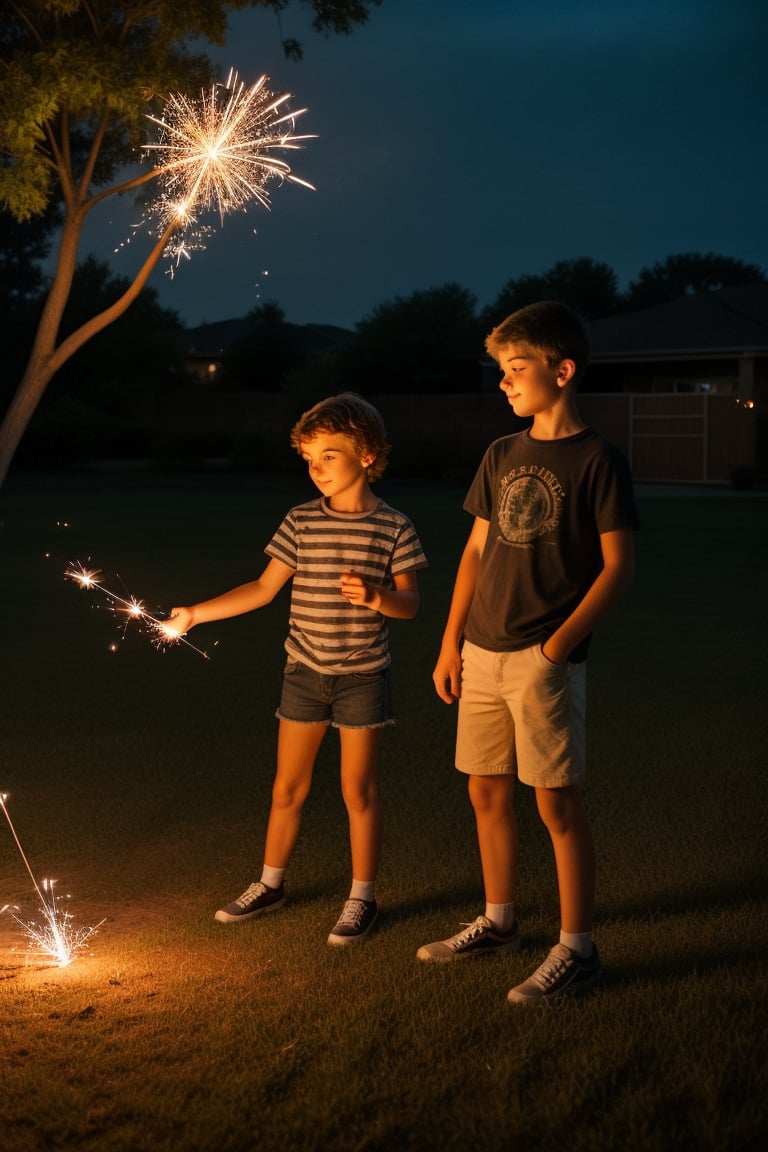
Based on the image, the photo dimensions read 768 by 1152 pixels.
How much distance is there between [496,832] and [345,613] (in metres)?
0.85

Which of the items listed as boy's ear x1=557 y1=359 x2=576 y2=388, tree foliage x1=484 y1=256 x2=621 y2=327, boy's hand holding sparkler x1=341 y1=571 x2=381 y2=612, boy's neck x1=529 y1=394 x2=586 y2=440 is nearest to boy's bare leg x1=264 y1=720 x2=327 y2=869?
boy's hand holding sparkler x1=341 y1=571 x2=381 y2=612

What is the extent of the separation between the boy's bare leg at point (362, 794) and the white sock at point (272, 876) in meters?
0.31

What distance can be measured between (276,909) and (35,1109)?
1.59m

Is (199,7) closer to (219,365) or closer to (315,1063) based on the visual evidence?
(315,1063)

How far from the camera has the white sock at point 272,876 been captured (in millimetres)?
→ 5031

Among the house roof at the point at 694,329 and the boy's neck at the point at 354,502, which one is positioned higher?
the house roof at the point at 694,329

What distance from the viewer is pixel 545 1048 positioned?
3.87m

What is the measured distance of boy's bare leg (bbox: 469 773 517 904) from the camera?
454 centimetres

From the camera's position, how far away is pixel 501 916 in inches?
181

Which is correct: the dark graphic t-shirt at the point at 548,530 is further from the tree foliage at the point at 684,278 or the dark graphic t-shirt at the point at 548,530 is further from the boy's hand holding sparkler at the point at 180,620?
the tree foliage at the point at 684,278

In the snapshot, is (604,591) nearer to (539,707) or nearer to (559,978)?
(539,707)

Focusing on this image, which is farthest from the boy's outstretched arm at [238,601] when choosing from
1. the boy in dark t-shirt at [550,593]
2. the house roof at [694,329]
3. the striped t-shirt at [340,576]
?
the house roof at [694,329]

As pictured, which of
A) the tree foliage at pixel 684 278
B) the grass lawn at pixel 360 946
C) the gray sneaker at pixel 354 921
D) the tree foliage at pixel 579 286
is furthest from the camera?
the tree foliage at pixel 684 278

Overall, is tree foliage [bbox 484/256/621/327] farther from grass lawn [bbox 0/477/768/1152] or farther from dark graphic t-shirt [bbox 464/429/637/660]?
dark graphic t-shirt [bbox 464/429/637/660]
